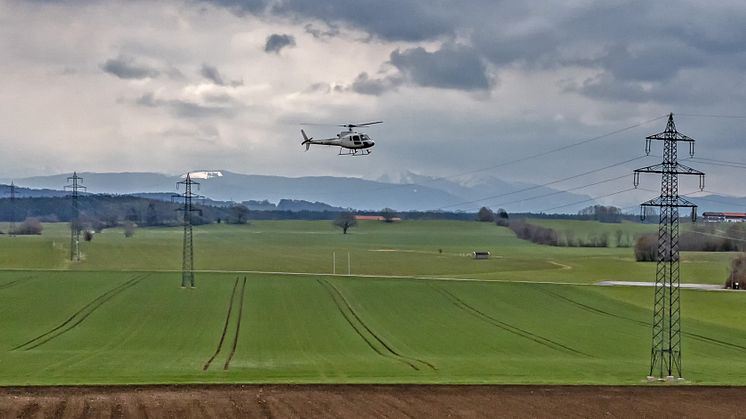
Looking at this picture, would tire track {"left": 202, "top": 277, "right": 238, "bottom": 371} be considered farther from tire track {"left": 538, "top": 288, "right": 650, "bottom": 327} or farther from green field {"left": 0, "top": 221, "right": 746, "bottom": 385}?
tire track {"left": 538, "top": 288, "right": 650, "bottom": 327}

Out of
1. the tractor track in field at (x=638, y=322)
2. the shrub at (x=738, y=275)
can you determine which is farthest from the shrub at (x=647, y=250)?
the tractor track in field at (x=638, y=322)

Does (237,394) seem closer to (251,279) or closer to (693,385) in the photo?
(693,385)

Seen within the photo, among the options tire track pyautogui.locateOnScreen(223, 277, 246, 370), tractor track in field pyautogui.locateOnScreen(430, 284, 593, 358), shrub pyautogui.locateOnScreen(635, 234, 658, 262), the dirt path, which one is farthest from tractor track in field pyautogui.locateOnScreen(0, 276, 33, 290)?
shrub pyautogui.locateOnScreen(635, 234, 658, 262)

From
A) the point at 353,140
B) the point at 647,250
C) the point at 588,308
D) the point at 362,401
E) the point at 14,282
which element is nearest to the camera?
the point at 362,401

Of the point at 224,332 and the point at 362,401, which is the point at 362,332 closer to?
the point at 224,332

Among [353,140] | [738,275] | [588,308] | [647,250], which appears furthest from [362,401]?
[647,250]

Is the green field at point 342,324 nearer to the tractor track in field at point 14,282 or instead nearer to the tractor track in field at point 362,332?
the tractor track in field at point 362,332
